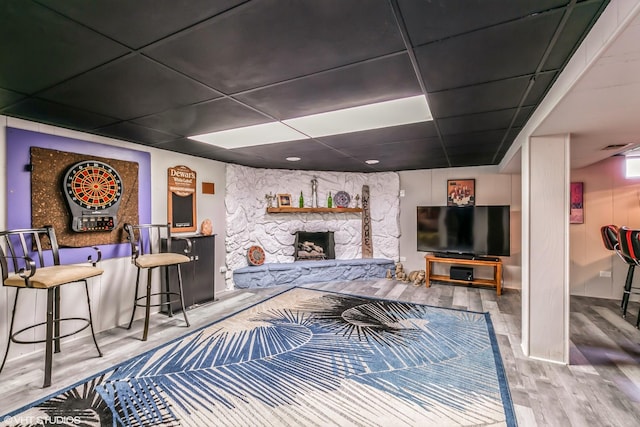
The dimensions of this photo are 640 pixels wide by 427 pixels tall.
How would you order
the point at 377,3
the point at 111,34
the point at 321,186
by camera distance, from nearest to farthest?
the point at 377,3, the point at 111,34, the point at 321,186

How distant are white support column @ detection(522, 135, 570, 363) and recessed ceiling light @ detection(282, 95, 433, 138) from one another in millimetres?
981

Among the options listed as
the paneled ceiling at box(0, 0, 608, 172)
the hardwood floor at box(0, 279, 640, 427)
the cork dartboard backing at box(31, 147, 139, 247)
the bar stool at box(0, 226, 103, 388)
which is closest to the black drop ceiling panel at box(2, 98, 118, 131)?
the paneled ceiling at box(0, 0, 608, 172)

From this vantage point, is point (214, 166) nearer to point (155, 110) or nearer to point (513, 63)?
point (155, 110)

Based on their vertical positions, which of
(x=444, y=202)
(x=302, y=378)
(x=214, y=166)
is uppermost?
(x=214, y=166)

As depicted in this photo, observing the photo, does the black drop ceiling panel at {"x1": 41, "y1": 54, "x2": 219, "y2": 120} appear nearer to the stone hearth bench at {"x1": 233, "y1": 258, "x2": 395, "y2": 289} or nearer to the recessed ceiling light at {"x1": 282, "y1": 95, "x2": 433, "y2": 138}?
the recessed ceiling light at {"x1": 282, "y1": 95, "x2": 433, "y2": 138}

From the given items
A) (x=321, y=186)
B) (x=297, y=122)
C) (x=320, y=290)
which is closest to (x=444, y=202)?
(x=321, y=186)

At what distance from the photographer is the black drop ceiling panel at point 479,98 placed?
1.77m

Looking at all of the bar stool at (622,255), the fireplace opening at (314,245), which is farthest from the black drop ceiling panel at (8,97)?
the bar stool at (622,255)

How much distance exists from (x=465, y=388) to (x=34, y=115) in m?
3.81

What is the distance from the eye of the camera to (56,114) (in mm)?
2283

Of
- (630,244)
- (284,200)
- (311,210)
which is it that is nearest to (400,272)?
(311,210)

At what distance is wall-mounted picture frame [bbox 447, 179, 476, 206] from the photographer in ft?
16.2

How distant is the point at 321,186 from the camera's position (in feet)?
18.1

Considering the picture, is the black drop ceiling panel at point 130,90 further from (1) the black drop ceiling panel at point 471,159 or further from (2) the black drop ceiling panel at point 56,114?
(1) the black drop ceiling panel at point 471,159
